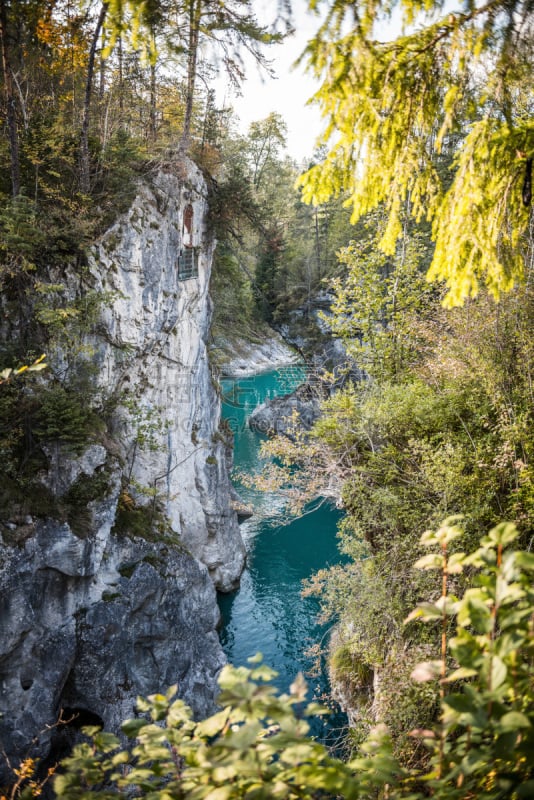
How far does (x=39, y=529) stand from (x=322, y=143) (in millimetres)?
8349

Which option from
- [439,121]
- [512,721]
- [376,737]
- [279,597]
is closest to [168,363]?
[279,597]

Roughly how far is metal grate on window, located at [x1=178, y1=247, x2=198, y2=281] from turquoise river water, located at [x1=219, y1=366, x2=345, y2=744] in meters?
7.31

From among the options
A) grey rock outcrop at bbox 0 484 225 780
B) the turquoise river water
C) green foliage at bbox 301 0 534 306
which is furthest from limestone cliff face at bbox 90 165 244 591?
green foliage at bbox 301 0 534 306

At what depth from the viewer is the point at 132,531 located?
11.0 meters

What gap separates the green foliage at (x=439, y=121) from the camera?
3016mm

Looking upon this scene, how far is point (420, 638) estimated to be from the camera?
666 cm

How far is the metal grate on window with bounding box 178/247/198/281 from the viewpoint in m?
14.5

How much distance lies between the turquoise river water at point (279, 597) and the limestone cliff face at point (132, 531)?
1240mm

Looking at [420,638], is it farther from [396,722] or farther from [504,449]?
[504,449]

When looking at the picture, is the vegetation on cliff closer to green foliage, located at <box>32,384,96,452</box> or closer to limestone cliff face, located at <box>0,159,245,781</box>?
green foliage, located at <box>32,384,96,452</box>

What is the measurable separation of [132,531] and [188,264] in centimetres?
831

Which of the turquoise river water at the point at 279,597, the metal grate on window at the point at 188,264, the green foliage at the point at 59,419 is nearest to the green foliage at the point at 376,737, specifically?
the turquoise river water at the point at 279,597

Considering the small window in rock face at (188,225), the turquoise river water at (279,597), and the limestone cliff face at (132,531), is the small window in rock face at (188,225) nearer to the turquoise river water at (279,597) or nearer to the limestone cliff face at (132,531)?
the limestone cliff face at (132,531)

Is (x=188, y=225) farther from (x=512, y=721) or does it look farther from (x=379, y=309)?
(x=512, y=721)
